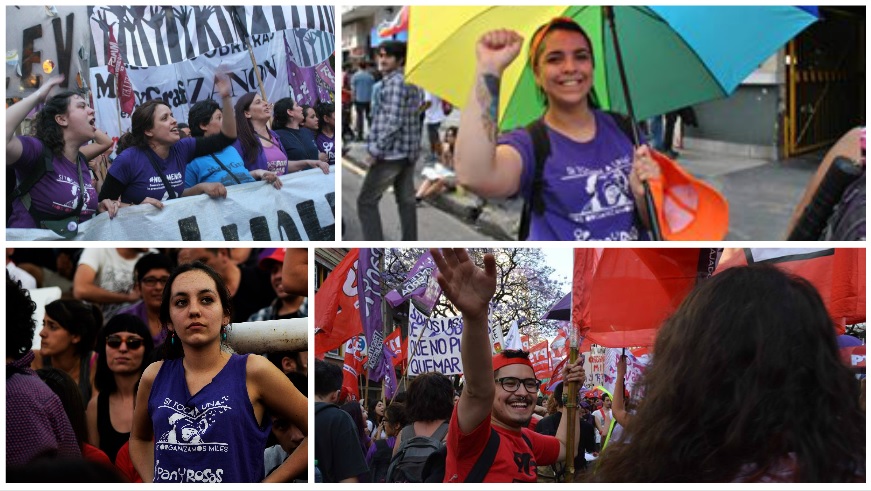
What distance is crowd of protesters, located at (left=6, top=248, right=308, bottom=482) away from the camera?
11.4ft

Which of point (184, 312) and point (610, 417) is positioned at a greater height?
point (184, 312)

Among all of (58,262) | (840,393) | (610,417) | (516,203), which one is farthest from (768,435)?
(58,262)

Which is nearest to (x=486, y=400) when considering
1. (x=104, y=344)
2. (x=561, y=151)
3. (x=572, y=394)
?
(x=572, y=394)

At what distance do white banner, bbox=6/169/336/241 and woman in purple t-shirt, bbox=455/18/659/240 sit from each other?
651mm

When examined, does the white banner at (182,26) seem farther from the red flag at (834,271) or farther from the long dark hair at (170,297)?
the red flag at (834,271)

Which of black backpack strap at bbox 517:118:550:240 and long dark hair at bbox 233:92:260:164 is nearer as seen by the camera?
black backpack strap at bbox 517:118:550:240

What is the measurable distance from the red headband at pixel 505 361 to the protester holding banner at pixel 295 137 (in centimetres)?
101

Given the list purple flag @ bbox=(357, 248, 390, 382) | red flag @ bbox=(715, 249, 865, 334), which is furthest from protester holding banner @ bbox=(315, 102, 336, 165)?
red flag @ bbox=(715, 249, 865, 334)

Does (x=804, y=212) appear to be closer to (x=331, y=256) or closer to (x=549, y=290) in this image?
(x=549, y=290)

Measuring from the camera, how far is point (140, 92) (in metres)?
3.61

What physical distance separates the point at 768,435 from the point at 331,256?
5.74ft

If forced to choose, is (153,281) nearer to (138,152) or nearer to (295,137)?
(138,152)

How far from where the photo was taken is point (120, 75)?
11.8 ft

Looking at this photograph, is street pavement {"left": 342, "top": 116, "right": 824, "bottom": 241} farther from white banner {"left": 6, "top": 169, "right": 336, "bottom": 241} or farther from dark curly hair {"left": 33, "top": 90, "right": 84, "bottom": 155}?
dark curly hair {"left": 33, "top": 90, "right": 84, "bottom": 155}
